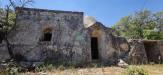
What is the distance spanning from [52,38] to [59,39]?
21.3 inches

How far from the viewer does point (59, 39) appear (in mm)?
14625

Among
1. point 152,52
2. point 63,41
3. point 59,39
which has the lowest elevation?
point 152,52

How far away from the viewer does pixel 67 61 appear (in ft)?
46.1

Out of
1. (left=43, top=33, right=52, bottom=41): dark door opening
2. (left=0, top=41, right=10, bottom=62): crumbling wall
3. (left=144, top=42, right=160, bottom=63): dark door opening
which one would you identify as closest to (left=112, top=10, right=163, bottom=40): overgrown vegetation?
(left=144, top=42, right=160, bottom=63): dark door opening

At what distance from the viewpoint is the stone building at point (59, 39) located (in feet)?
45.8

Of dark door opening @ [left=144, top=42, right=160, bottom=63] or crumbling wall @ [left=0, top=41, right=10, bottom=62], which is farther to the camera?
dark door opening @ [left=144, top=42, right=160, bottom=63]

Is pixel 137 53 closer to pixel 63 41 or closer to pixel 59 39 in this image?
pixel 63 41

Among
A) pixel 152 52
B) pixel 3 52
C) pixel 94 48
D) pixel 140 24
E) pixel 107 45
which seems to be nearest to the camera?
pixel 3 52

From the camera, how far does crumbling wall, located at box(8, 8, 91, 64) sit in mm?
13938

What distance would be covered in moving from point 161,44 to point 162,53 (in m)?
0.82

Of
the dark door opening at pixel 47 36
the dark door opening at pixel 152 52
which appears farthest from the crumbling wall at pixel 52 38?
the dark door opening at pixel 152 52

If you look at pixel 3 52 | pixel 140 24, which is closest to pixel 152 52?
pixel 3 52

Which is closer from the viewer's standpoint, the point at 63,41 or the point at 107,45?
the point at 63,41

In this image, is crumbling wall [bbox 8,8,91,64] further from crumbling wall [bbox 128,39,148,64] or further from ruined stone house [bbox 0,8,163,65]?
crumbling wall [bbox 128,39,148,64]
